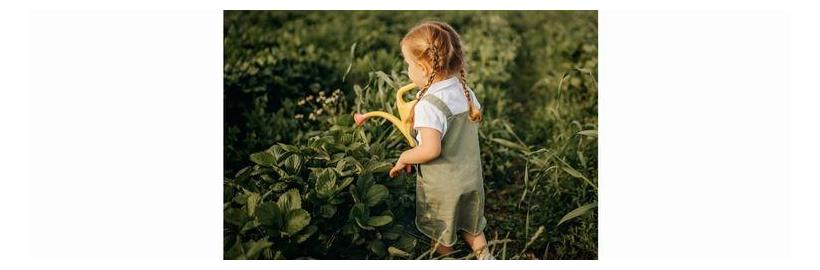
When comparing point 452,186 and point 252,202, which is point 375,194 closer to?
point 452,186

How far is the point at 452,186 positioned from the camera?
9.15 ft

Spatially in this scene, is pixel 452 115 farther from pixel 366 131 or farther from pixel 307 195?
pixel 366 131

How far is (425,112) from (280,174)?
663mm

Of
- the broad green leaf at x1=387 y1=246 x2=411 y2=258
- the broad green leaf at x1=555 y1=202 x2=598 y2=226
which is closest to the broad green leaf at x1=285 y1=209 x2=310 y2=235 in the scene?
the broad green leaf at x1=387 y1=246 x2=411 y2=258

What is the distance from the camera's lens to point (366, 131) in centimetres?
352

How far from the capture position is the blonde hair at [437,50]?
2686 millimetres

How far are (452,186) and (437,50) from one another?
509mm

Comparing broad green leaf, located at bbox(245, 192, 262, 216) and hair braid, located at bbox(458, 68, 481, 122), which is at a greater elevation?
hair braid, located at bbox(458, 68, 481, 122)

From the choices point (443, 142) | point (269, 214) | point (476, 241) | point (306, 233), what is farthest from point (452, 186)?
point (269, 214)

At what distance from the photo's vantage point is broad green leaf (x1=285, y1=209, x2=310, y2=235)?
269cm

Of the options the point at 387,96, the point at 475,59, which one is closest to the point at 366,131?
the point at 387,96

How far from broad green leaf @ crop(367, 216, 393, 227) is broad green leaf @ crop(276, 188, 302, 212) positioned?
27 cm

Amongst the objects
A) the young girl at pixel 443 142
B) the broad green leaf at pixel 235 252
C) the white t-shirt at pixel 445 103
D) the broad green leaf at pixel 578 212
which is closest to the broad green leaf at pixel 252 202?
the broad green leaf at pixel 235 252

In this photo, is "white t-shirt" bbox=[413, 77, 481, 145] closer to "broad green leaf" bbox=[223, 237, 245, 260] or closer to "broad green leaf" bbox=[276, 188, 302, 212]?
"broad green leaf" bbox=[276, 188, 302, 212]
